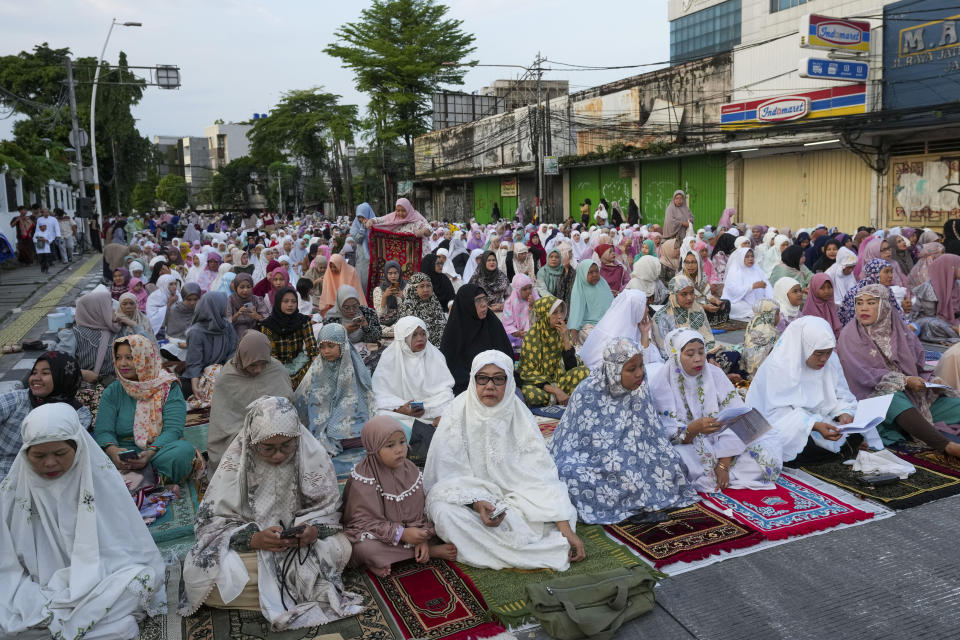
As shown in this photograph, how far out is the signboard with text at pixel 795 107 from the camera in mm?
13523

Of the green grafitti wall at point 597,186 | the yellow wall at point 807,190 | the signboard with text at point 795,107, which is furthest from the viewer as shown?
the green grafitti wall at point 597,186

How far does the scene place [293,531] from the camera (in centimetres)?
288

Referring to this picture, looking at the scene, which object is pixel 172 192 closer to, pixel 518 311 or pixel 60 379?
pixel 518 311

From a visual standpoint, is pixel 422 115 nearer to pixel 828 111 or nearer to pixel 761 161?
pixel 761 161

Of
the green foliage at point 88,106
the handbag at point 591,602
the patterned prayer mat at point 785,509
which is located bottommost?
the patterned prayer mat at point 785,509

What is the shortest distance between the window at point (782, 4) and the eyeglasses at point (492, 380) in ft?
61.8

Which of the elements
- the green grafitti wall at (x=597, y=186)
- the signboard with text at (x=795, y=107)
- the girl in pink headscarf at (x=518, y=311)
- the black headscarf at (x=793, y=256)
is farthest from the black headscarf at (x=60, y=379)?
the green grafitti wall at (x=597, y=186)

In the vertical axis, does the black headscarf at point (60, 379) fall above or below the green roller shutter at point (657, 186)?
below

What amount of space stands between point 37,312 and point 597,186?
16.3m

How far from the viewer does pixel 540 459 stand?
11.2 ft

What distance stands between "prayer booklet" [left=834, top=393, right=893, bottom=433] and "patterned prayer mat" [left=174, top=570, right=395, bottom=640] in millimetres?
2762

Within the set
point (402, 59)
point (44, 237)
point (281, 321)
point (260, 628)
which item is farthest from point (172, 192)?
point (260, 628)

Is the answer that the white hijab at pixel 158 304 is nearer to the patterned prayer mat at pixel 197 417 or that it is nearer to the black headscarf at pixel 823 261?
the patterned prayer mat at pixel 197 417

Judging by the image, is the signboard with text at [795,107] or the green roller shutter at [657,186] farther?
the green roller shutter at [657,186]
